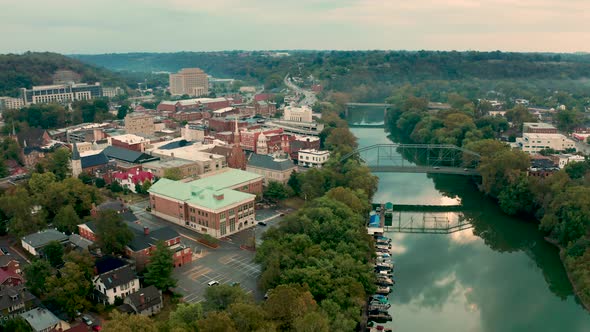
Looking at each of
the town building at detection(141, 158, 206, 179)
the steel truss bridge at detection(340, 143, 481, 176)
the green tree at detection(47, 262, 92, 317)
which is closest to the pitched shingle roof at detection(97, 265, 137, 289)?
the green tree at detection(47, 262, 92, 317)

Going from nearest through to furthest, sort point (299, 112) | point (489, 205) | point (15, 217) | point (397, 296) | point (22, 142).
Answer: point (397, 296), point (15, 217), point (489, 205), point (22, 142), point (299, 112)

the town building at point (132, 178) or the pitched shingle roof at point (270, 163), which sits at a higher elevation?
the pitched shingle roof at point (270, 163)

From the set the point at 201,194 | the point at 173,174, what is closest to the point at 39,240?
the point at 201,194

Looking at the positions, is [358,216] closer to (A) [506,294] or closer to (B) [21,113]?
(A) [506,294]

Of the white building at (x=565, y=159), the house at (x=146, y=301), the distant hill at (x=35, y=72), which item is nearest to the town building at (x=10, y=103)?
the distant hill at (x=35, y=72)

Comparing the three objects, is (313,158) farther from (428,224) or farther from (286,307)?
(286,307)

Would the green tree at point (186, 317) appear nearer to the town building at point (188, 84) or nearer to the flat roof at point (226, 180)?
the flat roof at point (226, 180)

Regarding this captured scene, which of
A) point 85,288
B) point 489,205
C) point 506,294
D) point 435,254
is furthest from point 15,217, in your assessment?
point 489,205
